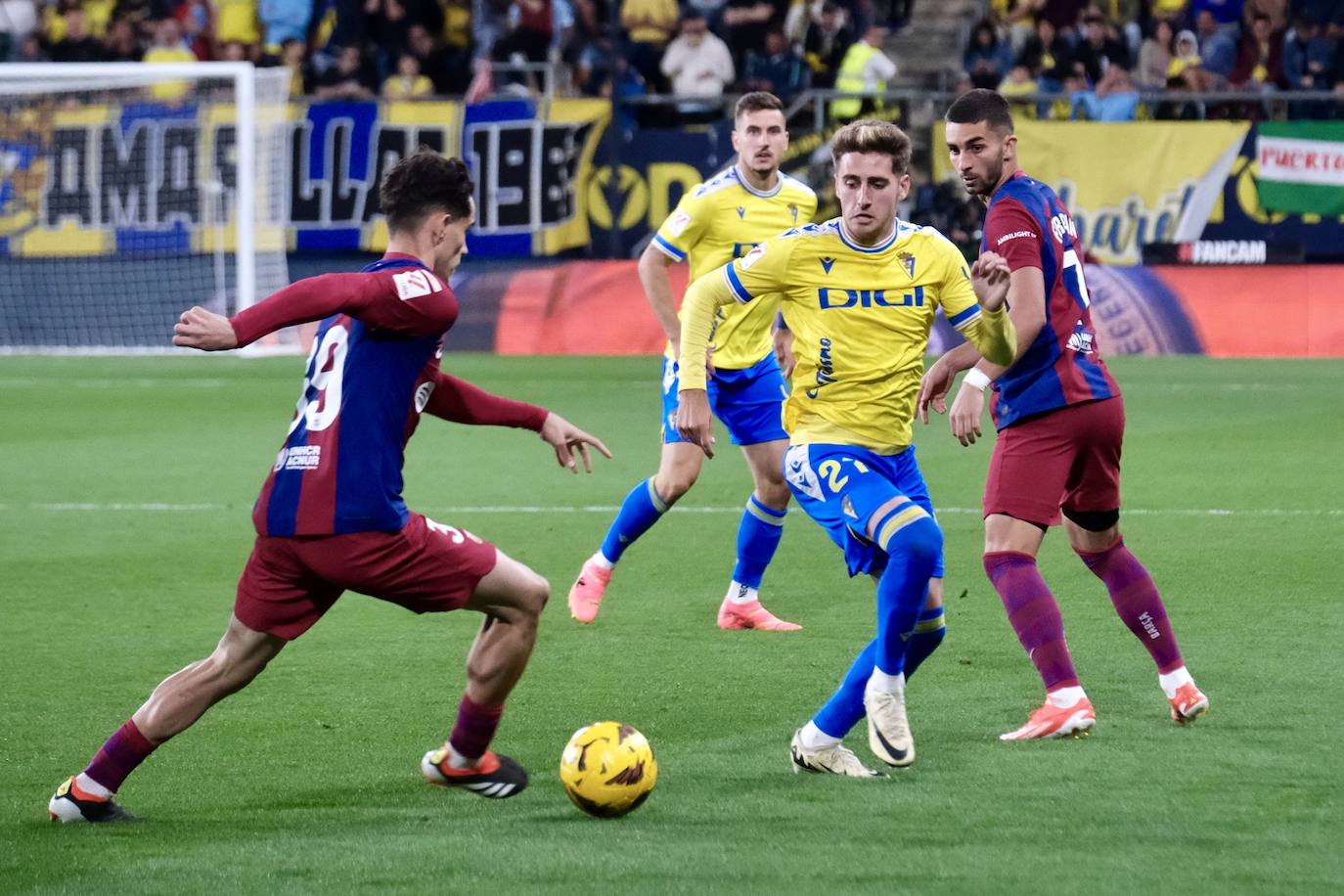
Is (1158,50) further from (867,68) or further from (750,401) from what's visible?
(750,401)

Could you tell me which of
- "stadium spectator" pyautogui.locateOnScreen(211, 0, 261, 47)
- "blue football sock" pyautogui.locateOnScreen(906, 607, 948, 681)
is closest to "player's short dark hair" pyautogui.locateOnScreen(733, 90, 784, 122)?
"blue football sock" pyautogui.locateOnScreen(906, 607, 948, 681)

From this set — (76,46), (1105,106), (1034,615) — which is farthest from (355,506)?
(76,46)

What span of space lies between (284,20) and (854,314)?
18380 mm

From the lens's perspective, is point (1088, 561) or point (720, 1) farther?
point (720, 1)

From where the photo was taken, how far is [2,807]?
16.5 ft

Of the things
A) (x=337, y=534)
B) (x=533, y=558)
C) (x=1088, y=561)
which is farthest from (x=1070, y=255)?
(x=533, y=558)

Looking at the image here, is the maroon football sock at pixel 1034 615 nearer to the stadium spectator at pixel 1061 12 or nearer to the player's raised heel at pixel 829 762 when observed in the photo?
the player's raised heel at pixel 829 762

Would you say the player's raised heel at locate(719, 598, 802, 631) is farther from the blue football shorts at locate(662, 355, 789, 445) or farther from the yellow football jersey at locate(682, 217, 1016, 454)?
the yellow football jersey at locate(682, 217, 1016, 454)

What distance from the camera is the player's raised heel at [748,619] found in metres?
7.59

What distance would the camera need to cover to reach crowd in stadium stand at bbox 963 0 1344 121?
790 inches

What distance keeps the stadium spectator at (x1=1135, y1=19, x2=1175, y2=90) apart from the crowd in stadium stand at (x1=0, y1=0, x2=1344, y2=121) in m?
0.02

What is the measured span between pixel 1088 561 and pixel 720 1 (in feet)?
56.7

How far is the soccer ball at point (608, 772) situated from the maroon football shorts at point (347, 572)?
476 millimetres

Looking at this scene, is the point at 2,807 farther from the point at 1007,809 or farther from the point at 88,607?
the point at 88,607
